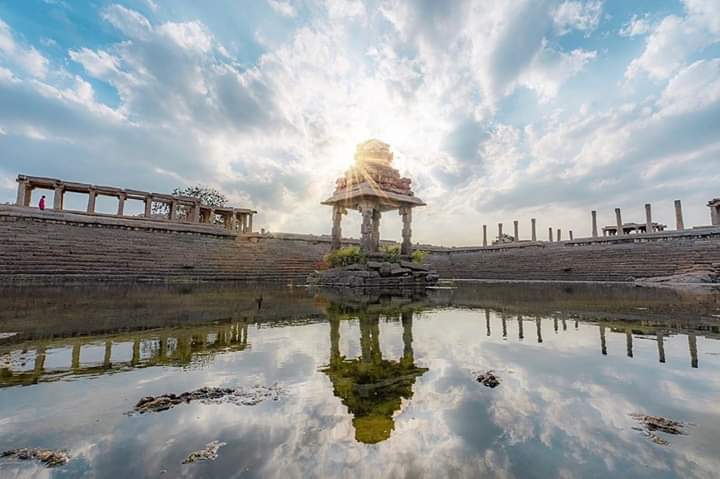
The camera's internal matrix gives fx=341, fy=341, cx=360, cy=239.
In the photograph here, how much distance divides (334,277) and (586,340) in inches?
552

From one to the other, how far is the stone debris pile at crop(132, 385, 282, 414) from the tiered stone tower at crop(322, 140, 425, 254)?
50.5ft

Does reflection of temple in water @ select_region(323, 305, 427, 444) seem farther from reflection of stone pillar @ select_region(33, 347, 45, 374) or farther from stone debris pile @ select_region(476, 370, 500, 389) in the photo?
reflection of stone pillar @ select_region(33, 347, 45, 374)

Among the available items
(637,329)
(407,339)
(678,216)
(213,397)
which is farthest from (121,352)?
(678,216)

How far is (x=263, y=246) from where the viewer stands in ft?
85.5

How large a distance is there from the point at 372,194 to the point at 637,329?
13509 mm

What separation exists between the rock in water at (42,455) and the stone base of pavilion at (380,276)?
14.6 m

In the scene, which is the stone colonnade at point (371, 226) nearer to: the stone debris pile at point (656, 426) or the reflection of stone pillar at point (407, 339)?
the reflection of stone pillar at point (407, 339)

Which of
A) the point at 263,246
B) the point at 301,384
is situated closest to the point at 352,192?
the point at 263,246

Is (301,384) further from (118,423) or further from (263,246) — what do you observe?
(263,246)

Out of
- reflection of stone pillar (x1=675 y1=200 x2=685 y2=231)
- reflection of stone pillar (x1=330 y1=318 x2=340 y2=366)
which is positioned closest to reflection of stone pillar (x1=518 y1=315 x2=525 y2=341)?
reflection of stone pillar (x1=330 y1=318 x2=340 y2=366)

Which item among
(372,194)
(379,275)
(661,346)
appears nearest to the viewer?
(661,346)

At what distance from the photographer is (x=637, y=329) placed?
5391 mm

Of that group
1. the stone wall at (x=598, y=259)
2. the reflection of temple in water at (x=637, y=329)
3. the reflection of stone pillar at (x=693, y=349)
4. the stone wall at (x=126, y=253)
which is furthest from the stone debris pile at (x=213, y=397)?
the stone wall at (x=598, y=259)

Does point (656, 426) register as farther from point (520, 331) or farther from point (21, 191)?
point (21, 191)
